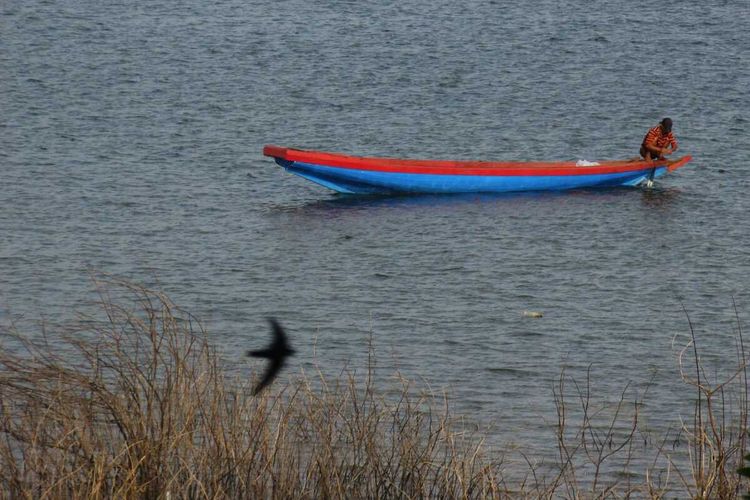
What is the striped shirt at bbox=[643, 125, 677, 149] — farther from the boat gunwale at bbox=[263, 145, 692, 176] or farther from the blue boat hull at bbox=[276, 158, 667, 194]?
the blue boat hull at bbox=[276, 158, 667, 194]

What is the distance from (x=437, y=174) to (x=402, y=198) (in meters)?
0.74

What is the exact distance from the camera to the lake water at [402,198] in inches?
572

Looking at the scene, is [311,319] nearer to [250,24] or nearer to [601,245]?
[601,245]

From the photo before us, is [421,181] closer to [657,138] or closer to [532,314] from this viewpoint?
[657,138]

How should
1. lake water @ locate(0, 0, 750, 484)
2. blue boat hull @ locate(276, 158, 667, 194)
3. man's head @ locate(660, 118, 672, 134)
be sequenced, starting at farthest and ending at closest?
man's head @ locate(660, 118, 672, 134), blue boat hull @ locate(276, 158, 667, 194), lake water @ locate(0, 0, 750, 484)

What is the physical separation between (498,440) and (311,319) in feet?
15.2

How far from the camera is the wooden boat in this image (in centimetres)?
2170

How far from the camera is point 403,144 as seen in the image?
2661cm

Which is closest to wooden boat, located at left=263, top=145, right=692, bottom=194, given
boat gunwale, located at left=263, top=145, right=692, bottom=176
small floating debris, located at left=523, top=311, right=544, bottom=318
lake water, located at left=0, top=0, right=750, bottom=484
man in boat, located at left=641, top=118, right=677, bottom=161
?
boat gunwale, located at left=263, top=145, right=692, bottom=176

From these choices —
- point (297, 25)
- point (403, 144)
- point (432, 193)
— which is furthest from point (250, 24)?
point (432, 193)

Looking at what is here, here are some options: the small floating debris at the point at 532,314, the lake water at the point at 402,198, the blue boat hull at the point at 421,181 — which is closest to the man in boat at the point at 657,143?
the lake water at the point at 402,198

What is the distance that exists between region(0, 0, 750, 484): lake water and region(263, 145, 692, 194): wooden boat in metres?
0.29

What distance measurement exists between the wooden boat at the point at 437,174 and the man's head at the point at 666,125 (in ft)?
A: 2.28

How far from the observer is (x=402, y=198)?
22344mm
